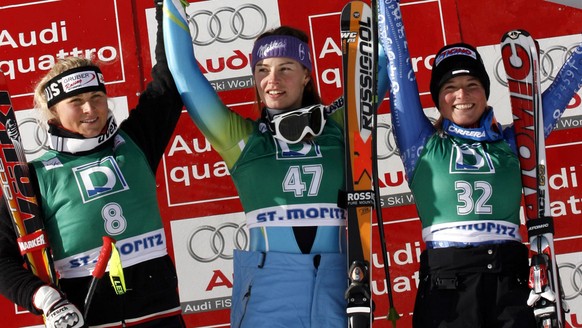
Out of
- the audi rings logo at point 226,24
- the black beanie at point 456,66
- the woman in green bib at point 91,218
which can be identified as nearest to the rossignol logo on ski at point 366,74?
the black beanie at point 456,66

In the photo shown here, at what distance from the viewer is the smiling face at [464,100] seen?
3773 mm

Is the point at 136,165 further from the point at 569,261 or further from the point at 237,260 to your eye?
the point at 569,261

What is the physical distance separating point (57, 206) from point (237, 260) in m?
0.75

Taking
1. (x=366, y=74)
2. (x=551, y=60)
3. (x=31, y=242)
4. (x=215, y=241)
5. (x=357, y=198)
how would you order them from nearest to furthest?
(x=31, y=242) < (x=357, y=198) < (x=366, y=74) < (x=215, y=241) < (x=551, y=60)

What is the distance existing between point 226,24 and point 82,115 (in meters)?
1.60

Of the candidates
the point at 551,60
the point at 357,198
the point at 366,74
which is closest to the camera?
the point at 357,198

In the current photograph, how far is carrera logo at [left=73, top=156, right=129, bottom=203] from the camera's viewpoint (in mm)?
A: 3465

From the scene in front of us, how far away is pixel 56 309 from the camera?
3275mm

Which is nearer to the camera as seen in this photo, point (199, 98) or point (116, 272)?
point (116, 272)

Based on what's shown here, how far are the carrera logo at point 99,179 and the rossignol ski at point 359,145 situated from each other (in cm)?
92

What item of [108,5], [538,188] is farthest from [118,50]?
[538,188]

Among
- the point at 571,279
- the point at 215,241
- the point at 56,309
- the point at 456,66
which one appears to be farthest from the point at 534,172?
the point at 56,309

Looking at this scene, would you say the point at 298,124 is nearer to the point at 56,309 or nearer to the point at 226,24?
the point at 56,309

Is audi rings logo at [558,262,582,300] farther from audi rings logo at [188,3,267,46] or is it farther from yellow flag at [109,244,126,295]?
yellow flag at [109,244,126,295]
